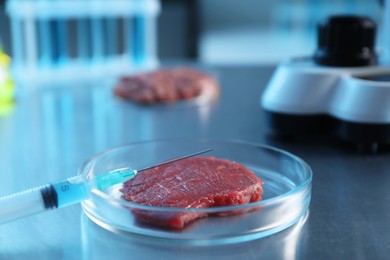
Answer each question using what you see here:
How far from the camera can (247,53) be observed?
2387mm

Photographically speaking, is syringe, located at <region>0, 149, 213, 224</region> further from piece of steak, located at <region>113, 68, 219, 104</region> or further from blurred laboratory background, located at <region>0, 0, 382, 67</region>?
blurred laboratory background, located at <region>0, 0, 382, 67</region>

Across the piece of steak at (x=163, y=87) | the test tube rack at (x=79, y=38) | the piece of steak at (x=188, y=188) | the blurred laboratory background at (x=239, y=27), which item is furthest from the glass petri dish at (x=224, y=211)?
the blurred laboratory background at (x=239, y=27)

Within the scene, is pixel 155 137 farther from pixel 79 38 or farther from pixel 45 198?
pixel 79 38

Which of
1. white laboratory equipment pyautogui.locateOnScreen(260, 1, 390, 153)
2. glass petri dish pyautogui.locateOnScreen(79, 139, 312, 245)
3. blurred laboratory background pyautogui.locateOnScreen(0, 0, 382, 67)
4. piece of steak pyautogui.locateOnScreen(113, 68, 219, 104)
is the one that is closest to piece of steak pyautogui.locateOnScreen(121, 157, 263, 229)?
glass petri dish pyautogui.locateOnScreen(79, 139, 312, 245)

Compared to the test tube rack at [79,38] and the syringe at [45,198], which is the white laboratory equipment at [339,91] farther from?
the test tube rack at [79,38]

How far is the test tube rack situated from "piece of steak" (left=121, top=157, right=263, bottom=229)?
2.41 ft

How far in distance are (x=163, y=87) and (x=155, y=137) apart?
0.24 meters

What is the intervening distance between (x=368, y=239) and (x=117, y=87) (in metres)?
0.72

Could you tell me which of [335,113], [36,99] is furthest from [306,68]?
[36,99]

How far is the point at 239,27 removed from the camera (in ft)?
8.92

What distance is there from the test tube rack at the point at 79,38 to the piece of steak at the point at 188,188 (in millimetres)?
736

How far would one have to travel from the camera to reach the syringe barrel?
1.81 ft

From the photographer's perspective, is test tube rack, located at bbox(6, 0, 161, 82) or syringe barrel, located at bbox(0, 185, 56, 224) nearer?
syringe barrel, located at bbox(0, 185, 56, 224)

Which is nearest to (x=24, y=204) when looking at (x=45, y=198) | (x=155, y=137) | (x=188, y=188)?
(x=45, y=198)
